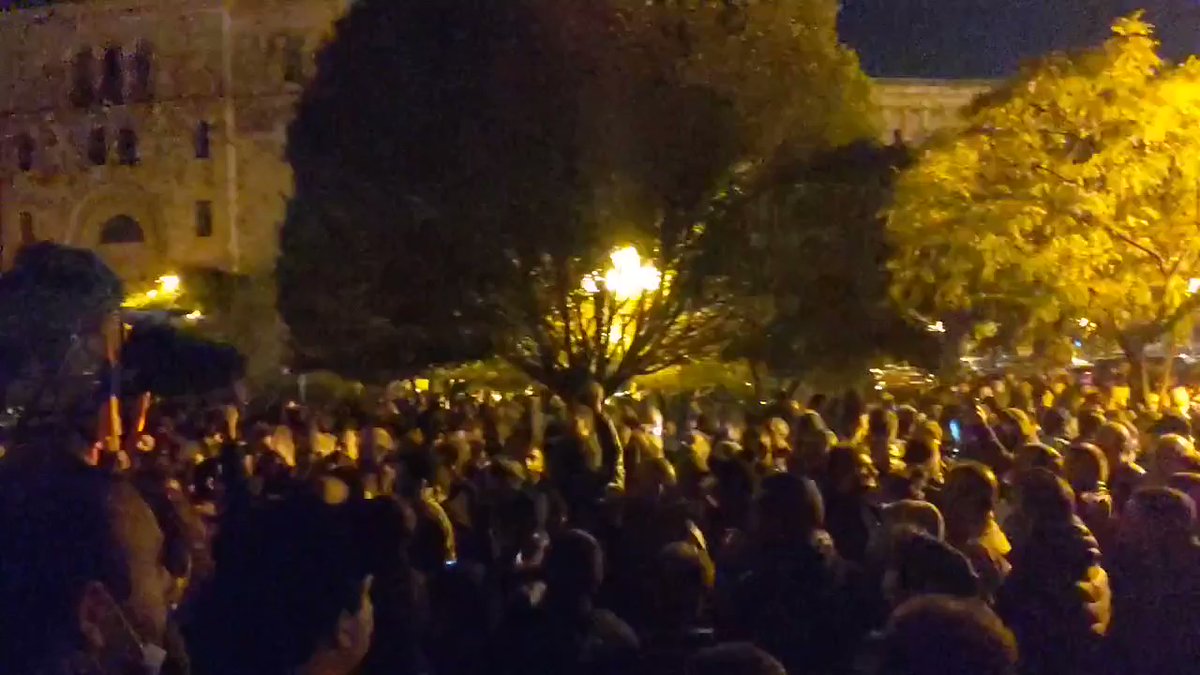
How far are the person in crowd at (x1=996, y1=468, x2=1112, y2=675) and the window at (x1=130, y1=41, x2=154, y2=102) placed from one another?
1682 inches

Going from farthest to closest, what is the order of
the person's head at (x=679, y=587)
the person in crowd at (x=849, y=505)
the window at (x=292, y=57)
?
the window at (x=292, y=57), the person in crowd at (x=849, y=505), the person's head at (x=679, y=587)

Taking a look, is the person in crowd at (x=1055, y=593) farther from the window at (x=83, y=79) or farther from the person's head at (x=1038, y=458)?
the window at (x=83, y=79)

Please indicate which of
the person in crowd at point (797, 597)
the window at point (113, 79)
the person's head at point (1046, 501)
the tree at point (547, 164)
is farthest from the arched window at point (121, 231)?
the person's head at point (1046, 501)

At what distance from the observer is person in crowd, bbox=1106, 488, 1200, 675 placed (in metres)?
5.28

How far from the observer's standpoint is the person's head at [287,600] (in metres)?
4.63

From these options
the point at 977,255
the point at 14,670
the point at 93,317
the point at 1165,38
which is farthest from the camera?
the point at 1165,38

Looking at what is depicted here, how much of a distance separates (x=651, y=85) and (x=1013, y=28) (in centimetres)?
3610

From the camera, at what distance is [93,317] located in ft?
19.3

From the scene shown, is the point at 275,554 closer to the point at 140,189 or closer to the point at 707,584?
the point at 707,584

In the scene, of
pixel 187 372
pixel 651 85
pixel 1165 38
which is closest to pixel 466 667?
pixel 187 372

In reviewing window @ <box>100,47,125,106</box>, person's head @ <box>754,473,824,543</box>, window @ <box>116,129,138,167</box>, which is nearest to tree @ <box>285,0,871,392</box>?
person's head @ <box>754,473,824,543</box>

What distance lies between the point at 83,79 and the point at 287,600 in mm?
44387

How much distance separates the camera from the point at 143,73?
45.0 metres

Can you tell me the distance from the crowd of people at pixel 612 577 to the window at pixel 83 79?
4073cm
